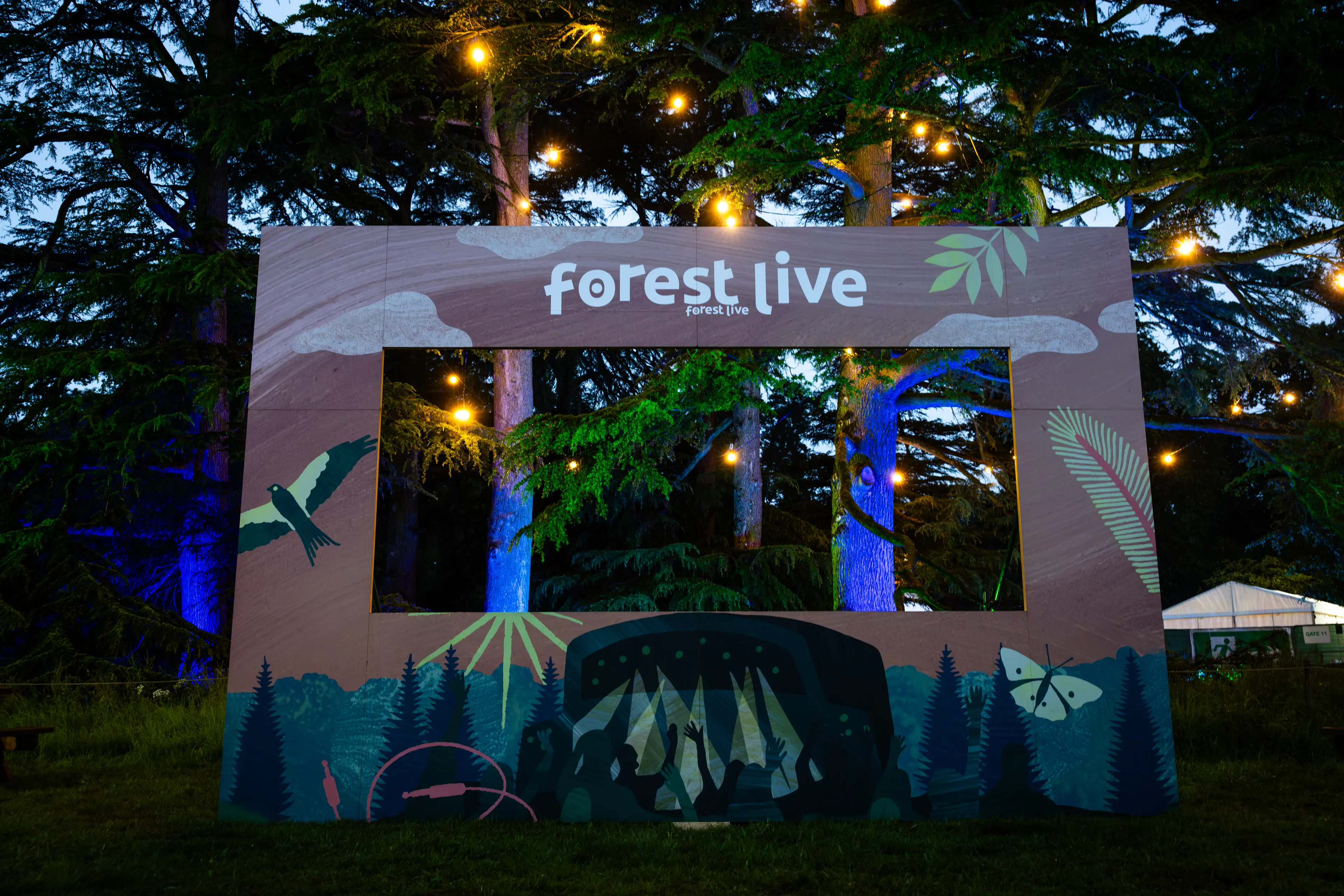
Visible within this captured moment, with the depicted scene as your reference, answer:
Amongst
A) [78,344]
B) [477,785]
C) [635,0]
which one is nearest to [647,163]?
[635,0]

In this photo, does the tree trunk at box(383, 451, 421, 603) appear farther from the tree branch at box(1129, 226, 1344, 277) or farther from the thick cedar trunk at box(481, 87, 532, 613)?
the tree branch at box(1129, 226, 1344, 277)

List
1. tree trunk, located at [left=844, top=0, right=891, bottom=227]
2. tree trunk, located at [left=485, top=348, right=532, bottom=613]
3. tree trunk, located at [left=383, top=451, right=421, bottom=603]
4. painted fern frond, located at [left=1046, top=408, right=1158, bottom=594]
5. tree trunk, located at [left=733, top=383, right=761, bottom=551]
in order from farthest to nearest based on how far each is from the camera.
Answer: tree trunk, located at [left=383, top=451, right=421, bottom=603] → tree trunk, located at [left=733, top=383, right=761, bottom=551] → tree trunk, located at [left=485, top=348, right=532, bottom=613] → tree trunk, located at [left=844, top=0, right=891, bottom=227] → painted fern frond, located at [left=1046, top=408, right=1158, bottom=594]

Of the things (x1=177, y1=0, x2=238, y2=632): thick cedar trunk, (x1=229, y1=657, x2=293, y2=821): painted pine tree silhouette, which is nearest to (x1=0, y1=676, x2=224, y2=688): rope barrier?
(x1=177, y1=0, x2=238, y2=632): thick cedar trunk

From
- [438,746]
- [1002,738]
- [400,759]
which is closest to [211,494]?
[400,759]

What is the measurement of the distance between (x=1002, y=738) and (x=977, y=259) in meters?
3.14

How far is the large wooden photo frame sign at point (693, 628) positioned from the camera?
5.63 metres

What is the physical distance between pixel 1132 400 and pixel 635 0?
822 centimetres

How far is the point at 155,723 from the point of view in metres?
8.86

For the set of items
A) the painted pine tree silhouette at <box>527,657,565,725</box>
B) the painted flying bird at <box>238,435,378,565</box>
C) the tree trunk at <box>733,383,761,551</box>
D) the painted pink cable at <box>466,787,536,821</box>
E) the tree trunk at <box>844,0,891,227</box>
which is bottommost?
the painted pink cable at <box>466,787,536,821</box>

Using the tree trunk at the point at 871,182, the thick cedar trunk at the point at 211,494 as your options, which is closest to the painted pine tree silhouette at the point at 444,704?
the tree trunk at the point at 871,182

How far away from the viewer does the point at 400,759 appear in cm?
566

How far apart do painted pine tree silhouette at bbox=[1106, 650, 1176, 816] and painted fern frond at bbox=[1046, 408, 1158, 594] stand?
0.76 metres

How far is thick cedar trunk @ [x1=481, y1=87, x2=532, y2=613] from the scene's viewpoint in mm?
11930

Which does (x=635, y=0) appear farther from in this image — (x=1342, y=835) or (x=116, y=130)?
(x=1342, y=835)
